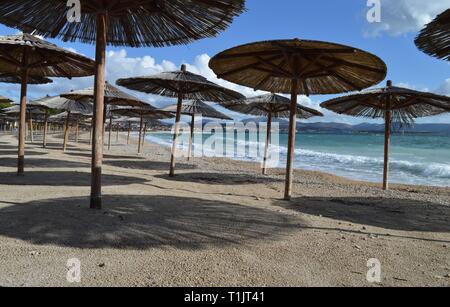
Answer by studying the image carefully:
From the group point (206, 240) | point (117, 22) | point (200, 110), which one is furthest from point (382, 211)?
point (200, 110)

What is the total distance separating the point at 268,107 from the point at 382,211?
6.96 meters

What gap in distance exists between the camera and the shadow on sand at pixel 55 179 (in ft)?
21.0

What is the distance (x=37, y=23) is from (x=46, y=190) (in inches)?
99.7

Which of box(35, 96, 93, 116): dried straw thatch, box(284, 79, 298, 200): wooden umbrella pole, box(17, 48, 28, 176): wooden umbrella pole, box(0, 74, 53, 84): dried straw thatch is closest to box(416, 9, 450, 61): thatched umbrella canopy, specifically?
box(284, 79, 298, 200): wooden umbrella pole

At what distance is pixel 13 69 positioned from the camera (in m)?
8.52

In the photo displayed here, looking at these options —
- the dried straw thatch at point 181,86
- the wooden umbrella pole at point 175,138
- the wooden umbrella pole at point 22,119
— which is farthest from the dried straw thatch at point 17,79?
the wooden umbrella pole at point 175,138

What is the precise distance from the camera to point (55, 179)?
697 cm

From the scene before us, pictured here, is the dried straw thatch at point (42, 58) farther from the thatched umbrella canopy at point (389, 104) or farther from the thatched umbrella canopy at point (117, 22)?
the thatched umbrella canopy at point (389, 104)

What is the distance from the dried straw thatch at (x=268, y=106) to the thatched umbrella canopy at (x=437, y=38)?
578 cm

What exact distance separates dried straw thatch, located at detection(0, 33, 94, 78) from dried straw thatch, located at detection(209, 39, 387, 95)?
265 centimetres

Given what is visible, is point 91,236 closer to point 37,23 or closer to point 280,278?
point 280,278

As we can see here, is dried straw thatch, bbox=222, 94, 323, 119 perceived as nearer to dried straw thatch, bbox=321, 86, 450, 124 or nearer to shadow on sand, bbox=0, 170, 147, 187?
dried straw thatch, bbox=321, 86, 450, 124
